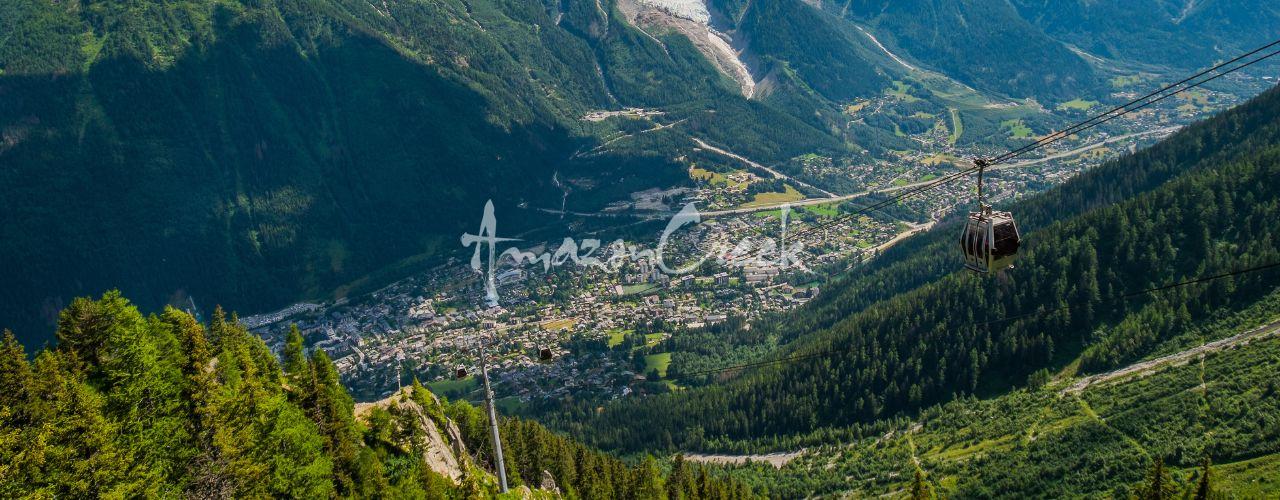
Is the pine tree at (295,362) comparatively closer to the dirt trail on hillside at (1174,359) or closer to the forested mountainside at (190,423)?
the forested mountainside at (190,423)

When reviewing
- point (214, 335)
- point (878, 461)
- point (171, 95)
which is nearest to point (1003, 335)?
point (878, 461)

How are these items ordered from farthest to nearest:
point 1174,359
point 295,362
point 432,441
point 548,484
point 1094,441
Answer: point 1174,359, point 1094,441, point 548,484, point 432,441, point 295,362

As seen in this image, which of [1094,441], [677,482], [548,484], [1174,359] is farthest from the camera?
[1174,359]

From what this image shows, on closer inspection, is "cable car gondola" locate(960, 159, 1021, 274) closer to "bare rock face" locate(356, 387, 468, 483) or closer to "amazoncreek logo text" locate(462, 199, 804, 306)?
"bare rock face" locate(356, 387, 468, 483)

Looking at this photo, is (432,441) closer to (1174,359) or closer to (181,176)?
(1174,359)

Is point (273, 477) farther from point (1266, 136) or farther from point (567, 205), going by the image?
point (567, 205)

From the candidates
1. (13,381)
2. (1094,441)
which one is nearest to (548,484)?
(13,381)
